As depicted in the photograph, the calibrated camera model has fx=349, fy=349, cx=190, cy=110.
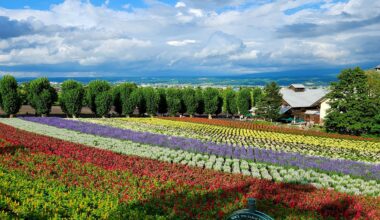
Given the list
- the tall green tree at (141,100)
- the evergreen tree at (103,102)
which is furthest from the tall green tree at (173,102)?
the evergreen tree at (103,102)

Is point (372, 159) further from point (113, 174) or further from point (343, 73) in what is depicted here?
point (343, 73)

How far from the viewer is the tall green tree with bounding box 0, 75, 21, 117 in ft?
181

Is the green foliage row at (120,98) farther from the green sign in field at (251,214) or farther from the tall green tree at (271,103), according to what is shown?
the green sign in field at (251,214)

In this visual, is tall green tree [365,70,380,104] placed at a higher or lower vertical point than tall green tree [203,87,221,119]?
higher

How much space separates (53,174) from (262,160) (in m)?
Result: 10.8

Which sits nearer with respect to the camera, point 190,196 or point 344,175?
point 190,196

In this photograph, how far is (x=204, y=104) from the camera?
7556 cm

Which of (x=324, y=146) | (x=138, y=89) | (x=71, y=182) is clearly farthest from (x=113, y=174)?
(x=138, y=89)

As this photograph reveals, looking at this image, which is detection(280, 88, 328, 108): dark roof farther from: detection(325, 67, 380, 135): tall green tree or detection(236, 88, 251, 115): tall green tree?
detection(325, 67, 380, 135): tall green tree

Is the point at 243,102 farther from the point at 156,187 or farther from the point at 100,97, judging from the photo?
the point at 156,187

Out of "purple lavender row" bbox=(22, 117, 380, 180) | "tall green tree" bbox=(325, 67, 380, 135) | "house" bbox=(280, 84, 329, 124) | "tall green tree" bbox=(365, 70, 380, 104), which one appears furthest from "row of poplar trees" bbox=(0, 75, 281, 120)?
"purple lavender row" bbox=(22, 117, 380, 180)

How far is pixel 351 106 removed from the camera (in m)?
44.1

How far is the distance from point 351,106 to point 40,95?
1852 inches

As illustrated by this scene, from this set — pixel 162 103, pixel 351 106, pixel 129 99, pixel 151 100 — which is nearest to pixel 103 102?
pixel 129 99
